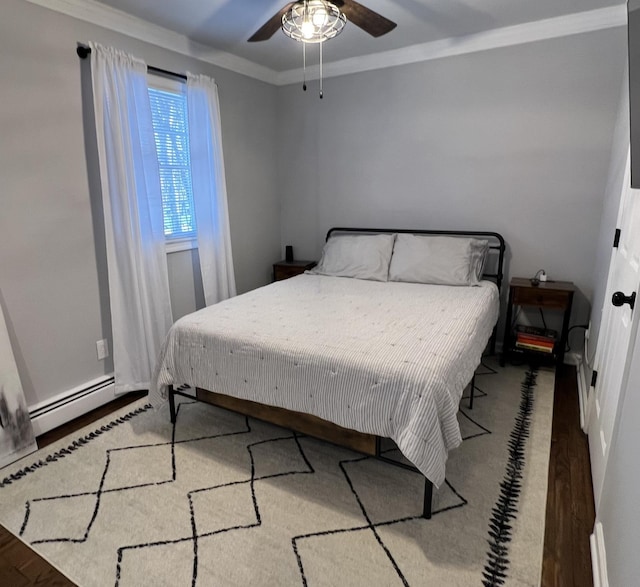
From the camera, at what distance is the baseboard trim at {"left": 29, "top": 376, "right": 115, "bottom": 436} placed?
2.38 m

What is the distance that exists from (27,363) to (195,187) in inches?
66.9

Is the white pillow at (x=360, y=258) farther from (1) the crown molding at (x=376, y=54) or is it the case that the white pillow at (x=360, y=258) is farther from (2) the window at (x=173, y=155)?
(1) the crown molding at (x=376, y=54)

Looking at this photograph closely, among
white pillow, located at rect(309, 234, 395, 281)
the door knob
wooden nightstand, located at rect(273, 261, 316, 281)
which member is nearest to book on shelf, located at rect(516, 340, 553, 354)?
white pillow, located at rect(309, 234, 395, 281)

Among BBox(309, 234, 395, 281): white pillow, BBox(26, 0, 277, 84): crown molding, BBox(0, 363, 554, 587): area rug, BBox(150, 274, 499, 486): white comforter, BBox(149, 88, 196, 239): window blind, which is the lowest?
BBox(0, 363, 554, 587): area rug

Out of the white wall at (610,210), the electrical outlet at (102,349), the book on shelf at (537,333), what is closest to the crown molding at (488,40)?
the white wall at (610,210)

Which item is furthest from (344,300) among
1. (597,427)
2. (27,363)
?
(27,363)

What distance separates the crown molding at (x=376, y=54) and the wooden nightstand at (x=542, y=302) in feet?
5.86

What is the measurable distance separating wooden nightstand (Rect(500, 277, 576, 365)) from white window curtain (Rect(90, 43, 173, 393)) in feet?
8.70

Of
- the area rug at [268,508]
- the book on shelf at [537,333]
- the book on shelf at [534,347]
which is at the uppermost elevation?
the book on shelf at [537,333]

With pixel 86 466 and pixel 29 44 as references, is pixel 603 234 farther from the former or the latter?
pixel 29 44

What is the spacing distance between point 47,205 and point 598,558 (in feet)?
10.3

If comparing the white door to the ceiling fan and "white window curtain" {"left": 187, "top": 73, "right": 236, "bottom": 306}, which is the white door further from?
"white window curtain" {"left": 187, "top": 73, "right": 236, "bottom": 306}

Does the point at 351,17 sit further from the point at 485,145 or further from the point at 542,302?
the point at 542,302

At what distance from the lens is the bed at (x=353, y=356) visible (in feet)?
5.41
